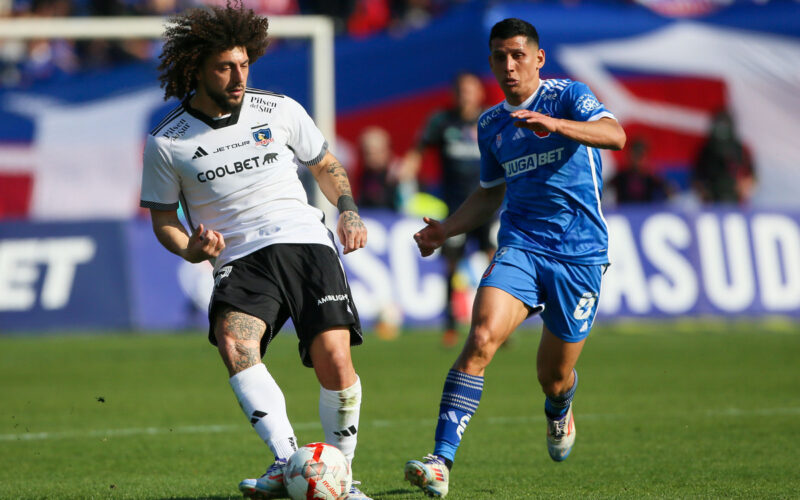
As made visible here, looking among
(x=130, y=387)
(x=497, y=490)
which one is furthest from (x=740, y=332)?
(x=497, y=490)

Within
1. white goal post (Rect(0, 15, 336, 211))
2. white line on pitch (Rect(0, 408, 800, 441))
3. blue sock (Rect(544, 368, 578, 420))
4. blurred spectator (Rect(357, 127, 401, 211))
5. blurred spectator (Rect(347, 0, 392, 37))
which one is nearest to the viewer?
blue sock (Rect(544, 368, 578, 420))

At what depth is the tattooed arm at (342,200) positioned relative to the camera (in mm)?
5750

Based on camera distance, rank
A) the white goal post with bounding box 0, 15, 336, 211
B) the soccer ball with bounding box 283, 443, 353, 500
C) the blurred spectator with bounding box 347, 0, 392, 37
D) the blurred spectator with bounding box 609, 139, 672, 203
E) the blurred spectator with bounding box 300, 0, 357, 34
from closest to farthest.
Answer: the soccer ball with bounding box 283, 443, 353, 500 → the white goal post with bounding box 0, 15, 336, 211 → the blurred spectator with bounding box 609, 139, 672, 203 → the blurred spectator with bounding box 300, 0, 357, 34 → the blurred spectator with bounding box 347, 0, 392, 37

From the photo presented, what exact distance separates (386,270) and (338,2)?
324 inches

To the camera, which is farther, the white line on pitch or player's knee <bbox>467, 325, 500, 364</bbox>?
the white line on pitch

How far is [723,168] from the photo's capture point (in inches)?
700

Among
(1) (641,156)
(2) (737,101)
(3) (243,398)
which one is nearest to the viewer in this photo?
(3) (243,398)

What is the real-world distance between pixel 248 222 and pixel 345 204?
524 millimetres

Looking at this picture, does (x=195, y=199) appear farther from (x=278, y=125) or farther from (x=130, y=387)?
(x=130, y=387)

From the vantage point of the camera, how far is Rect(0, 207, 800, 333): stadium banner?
1517cm

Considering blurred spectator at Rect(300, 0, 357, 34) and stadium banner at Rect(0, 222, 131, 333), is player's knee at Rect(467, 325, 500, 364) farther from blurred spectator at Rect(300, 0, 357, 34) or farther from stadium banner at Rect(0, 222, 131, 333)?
blurred spectator at Rect(300, 0, 357, 34)

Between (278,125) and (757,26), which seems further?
(757,26)

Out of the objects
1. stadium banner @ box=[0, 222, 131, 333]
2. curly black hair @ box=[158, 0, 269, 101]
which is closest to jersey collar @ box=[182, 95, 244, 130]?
curly black hair @ box=[158, 0, 269, 101]

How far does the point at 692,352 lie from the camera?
12.8 meters
